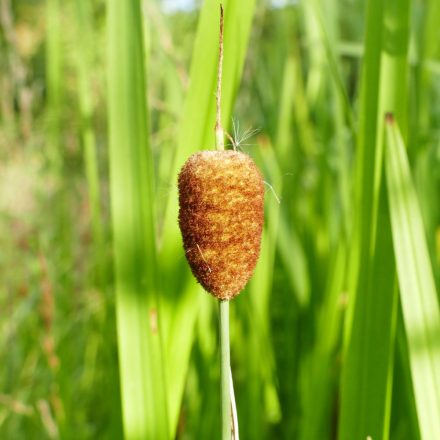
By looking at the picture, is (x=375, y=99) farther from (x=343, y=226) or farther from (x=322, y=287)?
(x=322, y=287)

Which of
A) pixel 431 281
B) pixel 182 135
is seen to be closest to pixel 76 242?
pixel 182 135

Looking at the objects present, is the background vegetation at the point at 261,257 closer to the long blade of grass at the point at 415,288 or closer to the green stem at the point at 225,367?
the long blade of grass at the point at 415,288

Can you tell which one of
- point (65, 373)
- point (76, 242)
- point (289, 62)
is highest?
point (289, 62)

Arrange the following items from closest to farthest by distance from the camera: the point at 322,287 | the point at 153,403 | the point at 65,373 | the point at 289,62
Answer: the point at 153,403 → the point at 65,373 → the point at 322,287 → the point at 289,62

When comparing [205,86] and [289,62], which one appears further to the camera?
[289,62]

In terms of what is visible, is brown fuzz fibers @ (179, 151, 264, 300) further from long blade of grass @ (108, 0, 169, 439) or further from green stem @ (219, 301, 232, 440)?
long blade of grass @ (108, 0, 169, 439)

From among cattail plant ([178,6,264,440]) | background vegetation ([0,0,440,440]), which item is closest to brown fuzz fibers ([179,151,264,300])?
cattail plant ([178,6,264,440])
